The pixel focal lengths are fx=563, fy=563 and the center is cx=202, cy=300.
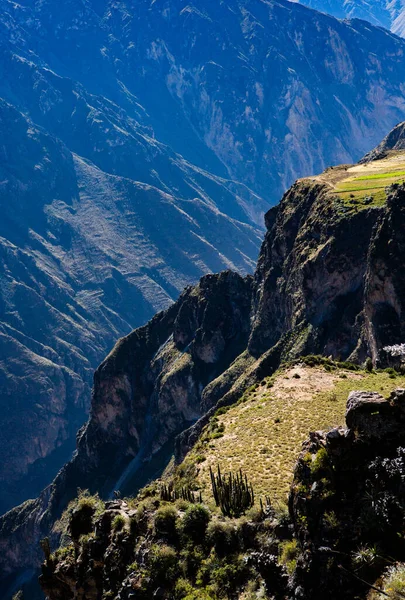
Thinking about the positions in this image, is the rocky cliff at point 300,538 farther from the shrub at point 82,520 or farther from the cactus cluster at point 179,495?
the shrub at point 82,520

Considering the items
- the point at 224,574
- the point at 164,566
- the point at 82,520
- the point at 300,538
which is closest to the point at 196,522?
the point at 164,566

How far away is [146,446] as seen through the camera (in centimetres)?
15550

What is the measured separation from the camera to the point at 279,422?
48.1m

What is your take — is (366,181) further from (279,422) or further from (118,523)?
(118,523)

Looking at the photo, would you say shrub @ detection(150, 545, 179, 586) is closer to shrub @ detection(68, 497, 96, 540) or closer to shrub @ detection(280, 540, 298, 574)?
shrub @ detection(280, 540, 298, 574)

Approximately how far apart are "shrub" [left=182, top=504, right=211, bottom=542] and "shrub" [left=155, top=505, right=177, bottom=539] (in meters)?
0.80

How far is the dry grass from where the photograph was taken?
3892 centimetres

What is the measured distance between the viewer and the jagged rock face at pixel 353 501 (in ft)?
56.9

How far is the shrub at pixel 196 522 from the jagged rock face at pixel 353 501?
9.19m

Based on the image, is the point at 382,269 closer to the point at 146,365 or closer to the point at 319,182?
the point at 319,182

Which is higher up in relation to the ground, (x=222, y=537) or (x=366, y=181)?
(x=366, y=181)

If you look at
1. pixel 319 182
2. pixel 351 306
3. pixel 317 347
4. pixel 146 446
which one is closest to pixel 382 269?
pixel 351 306

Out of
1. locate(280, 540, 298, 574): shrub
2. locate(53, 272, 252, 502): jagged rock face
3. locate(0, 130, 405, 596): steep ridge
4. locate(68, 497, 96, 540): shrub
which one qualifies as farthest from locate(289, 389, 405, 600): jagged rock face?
locate(53, 272, 252, 502): jagged rock face

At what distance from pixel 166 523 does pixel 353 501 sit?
44.9ft
